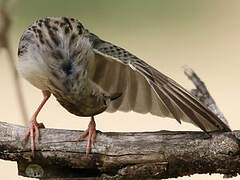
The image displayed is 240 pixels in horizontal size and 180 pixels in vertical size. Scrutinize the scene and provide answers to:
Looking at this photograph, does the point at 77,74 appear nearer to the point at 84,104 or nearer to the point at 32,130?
the point at 84,104

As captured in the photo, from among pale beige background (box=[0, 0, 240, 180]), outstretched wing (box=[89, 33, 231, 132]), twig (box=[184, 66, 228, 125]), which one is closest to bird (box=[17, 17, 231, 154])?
outstretched wing (box=[89, 33, 231, 132])

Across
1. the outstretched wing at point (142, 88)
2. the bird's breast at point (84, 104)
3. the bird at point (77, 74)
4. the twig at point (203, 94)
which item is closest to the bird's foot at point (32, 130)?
the bird at point (77, 74)

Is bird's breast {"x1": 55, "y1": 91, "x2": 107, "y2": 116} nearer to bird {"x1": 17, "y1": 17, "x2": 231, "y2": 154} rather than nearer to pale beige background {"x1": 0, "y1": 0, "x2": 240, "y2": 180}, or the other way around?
bird {"x1": 17, "y1": 17, "x2": 231, "y2": 154}

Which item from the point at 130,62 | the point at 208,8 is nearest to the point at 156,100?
the point at 130,62

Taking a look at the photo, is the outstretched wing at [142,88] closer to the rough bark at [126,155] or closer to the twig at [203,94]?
the rough bark at [126,155]

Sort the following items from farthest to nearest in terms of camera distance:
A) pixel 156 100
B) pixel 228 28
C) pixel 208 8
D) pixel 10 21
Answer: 1. pixel 208 8
2. pixel 228 28
3. pixel 156 100
4. pixel 10 21

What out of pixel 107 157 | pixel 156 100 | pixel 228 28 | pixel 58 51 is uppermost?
pixel 228 28

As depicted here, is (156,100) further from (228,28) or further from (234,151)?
(228,28)
